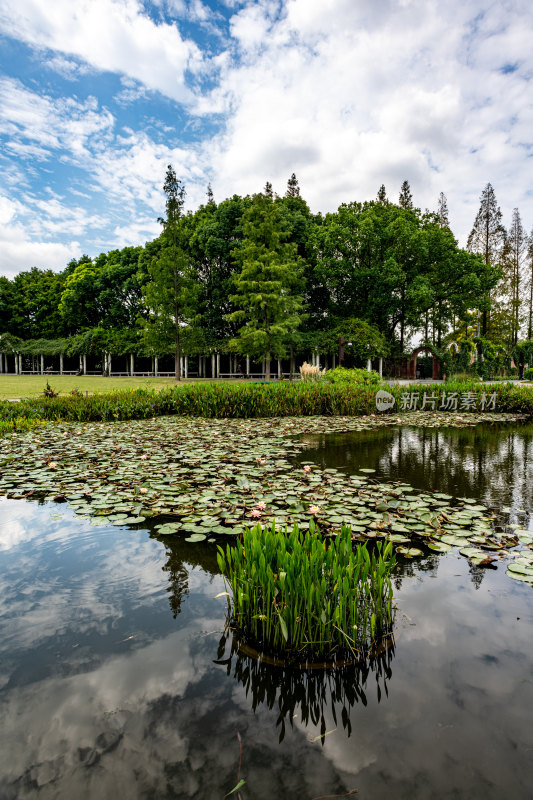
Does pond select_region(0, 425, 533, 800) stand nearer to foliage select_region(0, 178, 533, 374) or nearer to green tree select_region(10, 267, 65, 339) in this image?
foliage select_region(0, 178, 533, 374)

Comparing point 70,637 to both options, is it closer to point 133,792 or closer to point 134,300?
point 133,792

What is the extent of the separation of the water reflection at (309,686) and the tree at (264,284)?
23785 mm

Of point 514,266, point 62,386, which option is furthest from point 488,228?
point 62,386

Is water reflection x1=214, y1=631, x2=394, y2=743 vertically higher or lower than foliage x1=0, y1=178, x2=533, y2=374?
lower

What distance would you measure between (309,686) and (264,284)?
81.3 ft

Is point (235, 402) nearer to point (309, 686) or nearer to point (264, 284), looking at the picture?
point (309, 686)

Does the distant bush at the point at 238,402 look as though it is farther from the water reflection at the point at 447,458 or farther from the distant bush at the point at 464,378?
the distant bush at the point at 464,378

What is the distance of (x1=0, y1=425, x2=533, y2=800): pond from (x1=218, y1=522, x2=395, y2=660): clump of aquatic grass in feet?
0.42

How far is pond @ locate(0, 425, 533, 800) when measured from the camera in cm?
155

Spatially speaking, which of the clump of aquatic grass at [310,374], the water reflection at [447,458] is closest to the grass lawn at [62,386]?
the clump of aquatic grass at [310,374]

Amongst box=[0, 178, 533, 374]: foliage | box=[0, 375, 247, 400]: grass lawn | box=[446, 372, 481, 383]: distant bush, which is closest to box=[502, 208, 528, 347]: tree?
box=[0, 178, 533, 374]: foliage

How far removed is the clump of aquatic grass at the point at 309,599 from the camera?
2115 millimetres

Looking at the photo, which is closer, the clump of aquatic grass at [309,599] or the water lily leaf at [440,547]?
the clump of aquatic grass at [309,599]

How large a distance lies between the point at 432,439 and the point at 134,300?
34.5m
